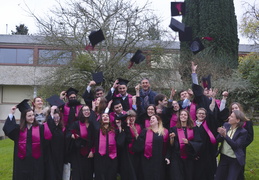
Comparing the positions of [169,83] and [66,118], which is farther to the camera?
[169,83]

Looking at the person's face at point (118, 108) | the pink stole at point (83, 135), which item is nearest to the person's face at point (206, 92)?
the person's face at point (118, 108)

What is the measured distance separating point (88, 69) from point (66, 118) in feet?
25.4

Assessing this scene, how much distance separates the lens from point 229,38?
18.0 m

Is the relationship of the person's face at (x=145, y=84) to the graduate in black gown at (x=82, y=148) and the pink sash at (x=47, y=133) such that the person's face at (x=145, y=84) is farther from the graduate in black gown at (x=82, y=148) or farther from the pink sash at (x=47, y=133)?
the pink sash at (x=47, y=133)

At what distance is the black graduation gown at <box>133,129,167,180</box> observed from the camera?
5719 mm

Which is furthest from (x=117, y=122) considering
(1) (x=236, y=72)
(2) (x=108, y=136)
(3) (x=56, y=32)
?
(1) (x=236, y=72)

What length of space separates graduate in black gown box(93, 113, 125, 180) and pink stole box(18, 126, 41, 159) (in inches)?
39.8

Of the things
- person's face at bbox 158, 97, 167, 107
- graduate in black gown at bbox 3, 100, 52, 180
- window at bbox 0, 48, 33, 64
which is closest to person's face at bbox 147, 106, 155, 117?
person's face at bbox 158, 97, 167, 107

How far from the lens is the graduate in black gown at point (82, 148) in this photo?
5.91 metres

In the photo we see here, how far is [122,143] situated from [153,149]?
0.56 metres

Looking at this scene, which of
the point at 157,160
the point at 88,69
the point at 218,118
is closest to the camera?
the point at 157,160

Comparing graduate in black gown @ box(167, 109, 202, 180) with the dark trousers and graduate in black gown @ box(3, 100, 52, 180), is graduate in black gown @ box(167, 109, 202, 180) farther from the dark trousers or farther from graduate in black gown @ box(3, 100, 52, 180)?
graduate in black gown @ box(3, 100, 52, 180)

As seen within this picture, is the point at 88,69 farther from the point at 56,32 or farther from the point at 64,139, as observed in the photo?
the point at 64,139

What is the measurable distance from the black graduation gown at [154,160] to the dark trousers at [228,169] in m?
0.99
